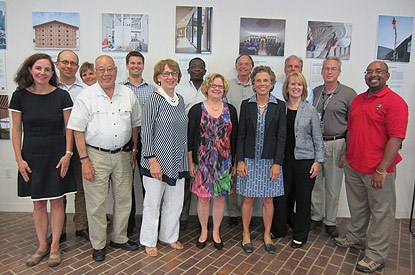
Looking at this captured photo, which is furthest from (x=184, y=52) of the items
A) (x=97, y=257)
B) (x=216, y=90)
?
(x=97, y=257)

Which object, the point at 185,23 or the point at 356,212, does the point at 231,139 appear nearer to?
the point at 356,212

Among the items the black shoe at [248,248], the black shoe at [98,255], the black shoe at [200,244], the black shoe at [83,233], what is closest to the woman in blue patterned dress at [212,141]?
the black shoe at [200,244]

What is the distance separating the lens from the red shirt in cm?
273

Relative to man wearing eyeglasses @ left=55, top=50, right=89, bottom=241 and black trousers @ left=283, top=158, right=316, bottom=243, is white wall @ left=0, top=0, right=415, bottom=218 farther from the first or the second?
black trousers @ left=283, top=158, right=316, bottom=243

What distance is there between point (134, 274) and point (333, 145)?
2442 mm

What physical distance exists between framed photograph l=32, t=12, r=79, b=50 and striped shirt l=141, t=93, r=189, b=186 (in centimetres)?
181

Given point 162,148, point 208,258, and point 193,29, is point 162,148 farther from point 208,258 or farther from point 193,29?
point 193,29

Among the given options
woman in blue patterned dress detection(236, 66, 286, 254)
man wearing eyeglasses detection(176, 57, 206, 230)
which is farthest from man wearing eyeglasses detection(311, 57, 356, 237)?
man wearing eyeglasses detection(176, 57, 206, 230)

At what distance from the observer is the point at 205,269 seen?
2.90 meters

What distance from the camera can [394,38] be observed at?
4.18 m

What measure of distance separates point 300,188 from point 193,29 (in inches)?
91.1

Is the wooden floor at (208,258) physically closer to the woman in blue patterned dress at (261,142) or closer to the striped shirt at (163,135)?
the woman in blue patterned dress at (261,142)

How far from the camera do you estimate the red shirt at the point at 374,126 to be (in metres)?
2.73

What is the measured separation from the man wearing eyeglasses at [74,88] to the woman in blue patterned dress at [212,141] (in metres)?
1.19
